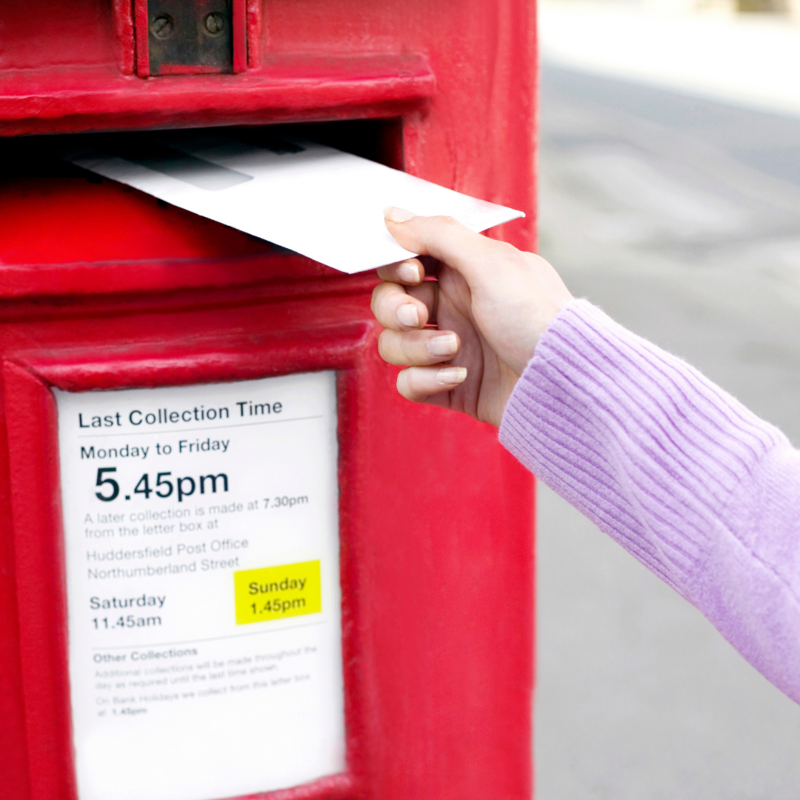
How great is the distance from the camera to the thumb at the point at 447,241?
93cm

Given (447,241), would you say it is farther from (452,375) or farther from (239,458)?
(239,458)

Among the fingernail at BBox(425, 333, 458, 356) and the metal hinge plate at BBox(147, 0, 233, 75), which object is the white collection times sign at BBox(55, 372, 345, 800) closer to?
the fingernail at BBox(425, 333, 458, 356)

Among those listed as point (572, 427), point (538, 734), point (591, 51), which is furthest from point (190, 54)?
point (591, 51)

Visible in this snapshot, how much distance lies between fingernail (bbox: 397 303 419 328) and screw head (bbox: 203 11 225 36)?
0.29 meters

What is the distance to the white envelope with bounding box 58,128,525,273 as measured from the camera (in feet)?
2.99

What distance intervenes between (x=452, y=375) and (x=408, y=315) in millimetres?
82

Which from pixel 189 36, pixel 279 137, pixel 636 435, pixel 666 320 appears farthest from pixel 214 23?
pixel 666 320

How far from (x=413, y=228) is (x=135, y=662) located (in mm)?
539

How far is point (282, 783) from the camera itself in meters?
1.20

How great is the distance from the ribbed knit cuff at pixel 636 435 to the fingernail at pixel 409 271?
0.42ft

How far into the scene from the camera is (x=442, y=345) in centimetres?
97

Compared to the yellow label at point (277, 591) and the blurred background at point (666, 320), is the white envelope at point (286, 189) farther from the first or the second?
the blurred background at point (666, 320)

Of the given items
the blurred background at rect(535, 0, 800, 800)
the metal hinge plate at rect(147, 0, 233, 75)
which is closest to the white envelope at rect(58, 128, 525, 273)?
the metal hinge plate at rect(147, 0, 233, 75)

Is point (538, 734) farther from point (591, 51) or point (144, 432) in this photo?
point (591, 51)
